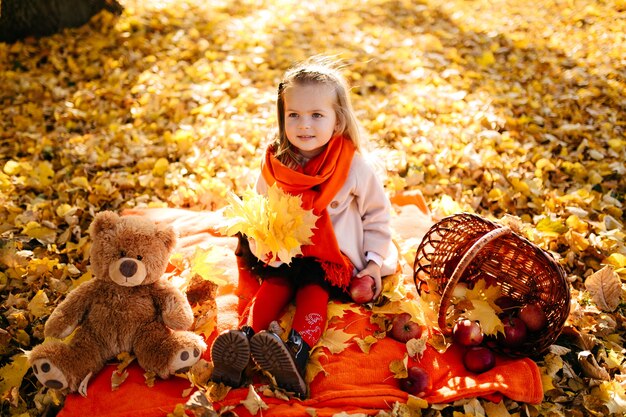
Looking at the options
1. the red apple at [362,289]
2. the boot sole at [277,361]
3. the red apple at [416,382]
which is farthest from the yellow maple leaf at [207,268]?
the red apple at [416,382]

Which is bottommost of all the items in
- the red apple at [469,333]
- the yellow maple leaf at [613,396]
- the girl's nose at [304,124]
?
the yellow maple leaf at [613,396]

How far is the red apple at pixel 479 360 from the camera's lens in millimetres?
A: 2400

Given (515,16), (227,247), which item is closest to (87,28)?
(227,247)

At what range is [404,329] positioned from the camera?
2.56m

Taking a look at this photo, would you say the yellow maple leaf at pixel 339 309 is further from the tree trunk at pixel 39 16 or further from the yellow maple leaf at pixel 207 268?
the tree trunk at pixel 39 16

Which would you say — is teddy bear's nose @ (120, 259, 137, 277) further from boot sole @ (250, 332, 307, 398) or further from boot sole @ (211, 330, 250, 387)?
boot sole @ (250, 332, 307, 398)

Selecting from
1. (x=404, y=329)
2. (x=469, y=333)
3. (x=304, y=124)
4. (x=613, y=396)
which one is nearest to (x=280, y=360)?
(x=404, y=329)

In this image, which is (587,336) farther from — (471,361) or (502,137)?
(502,137)

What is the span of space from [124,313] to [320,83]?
139 cm

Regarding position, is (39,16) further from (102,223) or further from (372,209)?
→ (372,209)

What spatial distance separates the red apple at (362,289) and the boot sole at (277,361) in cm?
59

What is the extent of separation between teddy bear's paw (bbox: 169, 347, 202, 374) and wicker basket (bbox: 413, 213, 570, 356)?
1.14 metres

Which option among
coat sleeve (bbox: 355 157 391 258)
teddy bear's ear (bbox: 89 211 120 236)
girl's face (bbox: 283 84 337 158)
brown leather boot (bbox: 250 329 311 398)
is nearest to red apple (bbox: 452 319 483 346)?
coat sleeve (bbox: 355 157 391 258)

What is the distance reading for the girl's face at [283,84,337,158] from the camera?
8.11ft
